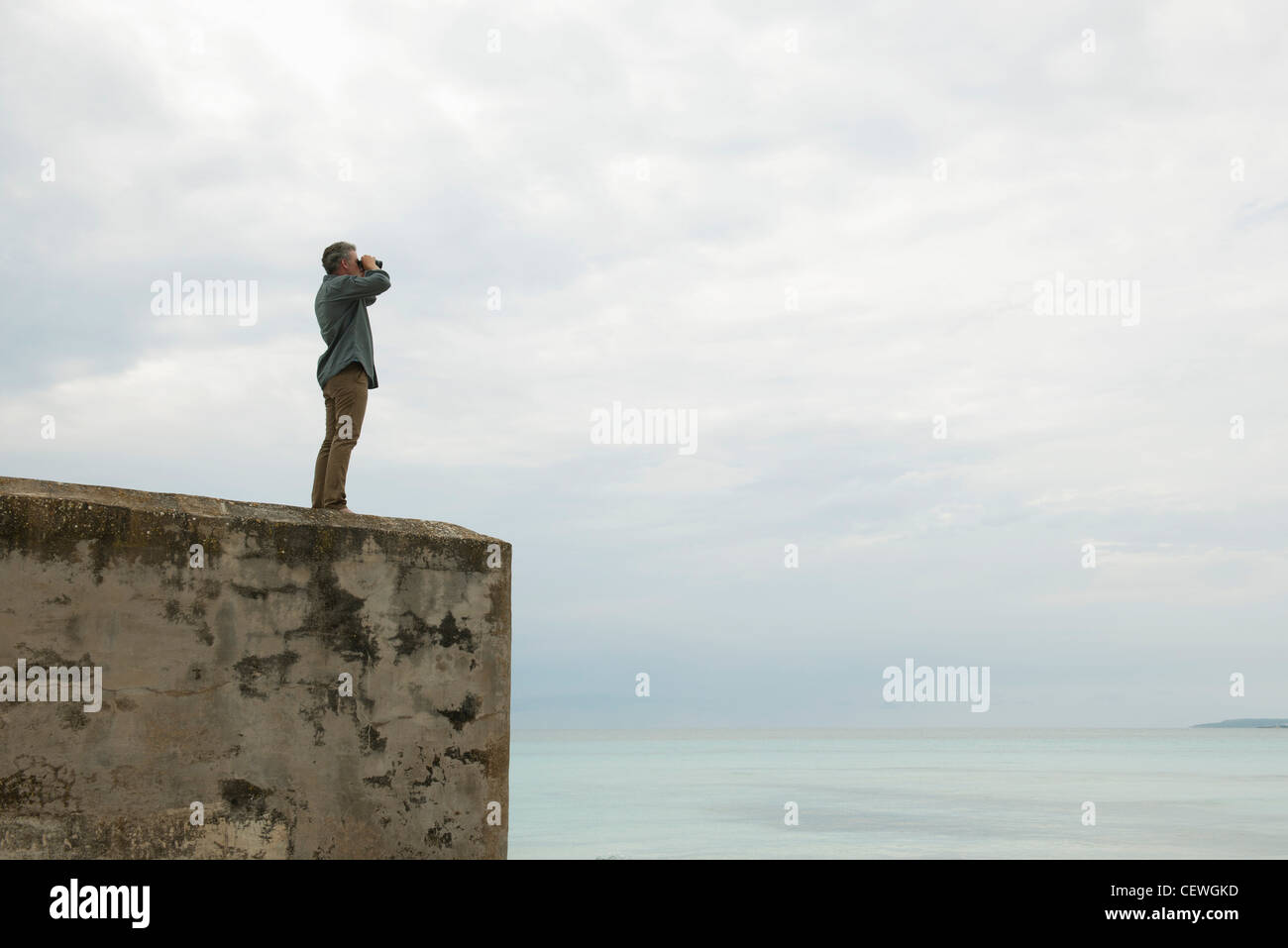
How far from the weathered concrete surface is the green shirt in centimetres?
101

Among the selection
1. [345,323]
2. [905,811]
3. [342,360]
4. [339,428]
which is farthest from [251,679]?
[905,811]

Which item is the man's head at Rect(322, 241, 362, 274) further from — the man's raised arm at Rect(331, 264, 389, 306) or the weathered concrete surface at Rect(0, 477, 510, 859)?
the weathered concrete surface at Rect(0, 477, 510, 859)

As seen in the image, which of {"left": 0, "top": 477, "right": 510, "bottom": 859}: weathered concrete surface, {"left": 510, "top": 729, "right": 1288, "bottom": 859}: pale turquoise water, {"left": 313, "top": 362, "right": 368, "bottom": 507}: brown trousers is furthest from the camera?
{"left": 510, "top": 729, "right": 1288, "bottom": 859}: pale turquoise water

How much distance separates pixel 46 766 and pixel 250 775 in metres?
0.81

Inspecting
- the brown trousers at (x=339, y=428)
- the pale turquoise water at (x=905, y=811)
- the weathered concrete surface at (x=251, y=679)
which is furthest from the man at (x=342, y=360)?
the pale turquoise water at (x=905, y=811)

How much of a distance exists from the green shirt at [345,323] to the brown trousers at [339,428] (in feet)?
0.18

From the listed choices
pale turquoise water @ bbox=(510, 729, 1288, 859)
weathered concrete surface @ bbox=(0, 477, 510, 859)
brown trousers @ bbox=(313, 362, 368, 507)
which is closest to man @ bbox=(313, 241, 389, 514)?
brown trousers @ bbox=(313, 362, 368, 507)

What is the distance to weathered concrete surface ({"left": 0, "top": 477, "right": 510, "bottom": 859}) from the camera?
4.30m

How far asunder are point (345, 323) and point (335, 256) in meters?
0.42

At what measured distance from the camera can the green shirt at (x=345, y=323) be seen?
5.61 meters

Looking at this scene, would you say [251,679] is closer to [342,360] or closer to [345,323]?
[342,360]

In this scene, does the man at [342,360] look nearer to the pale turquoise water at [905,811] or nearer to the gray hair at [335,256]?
the gray hair at [335,256]

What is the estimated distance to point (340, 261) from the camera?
5828 mm
